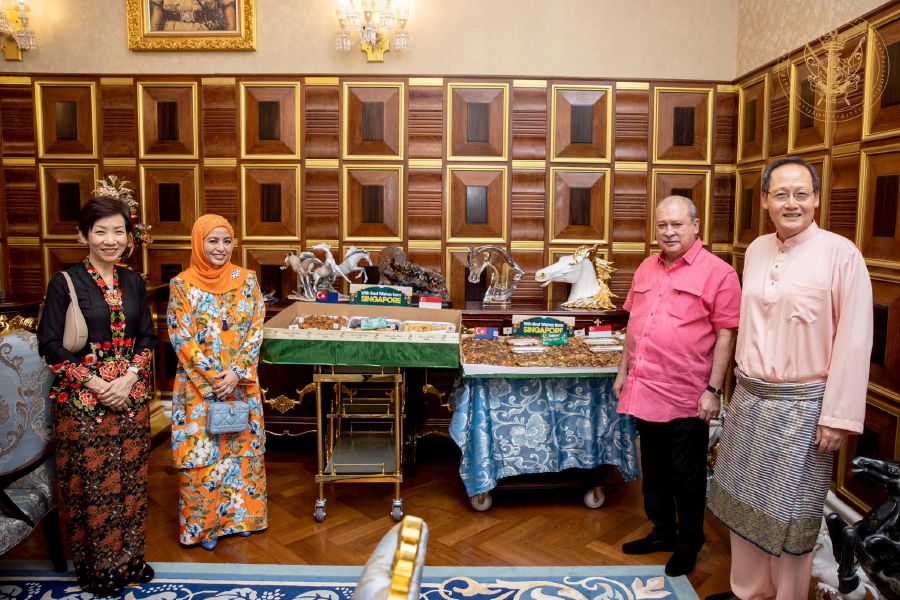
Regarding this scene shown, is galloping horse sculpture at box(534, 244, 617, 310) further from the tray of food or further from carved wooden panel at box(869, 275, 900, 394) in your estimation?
carved wooden panel at box(869, 275, 900, 394)

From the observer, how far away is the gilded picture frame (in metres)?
4.58

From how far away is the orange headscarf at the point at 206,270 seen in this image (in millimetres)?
2971

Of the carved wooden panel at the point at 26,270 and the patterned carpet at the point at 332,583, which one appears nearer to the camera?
the patterned carpet at the point at 332,583

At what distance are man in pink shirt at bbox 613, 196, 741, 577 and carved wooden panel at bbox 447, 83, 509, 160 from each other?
1971 mm

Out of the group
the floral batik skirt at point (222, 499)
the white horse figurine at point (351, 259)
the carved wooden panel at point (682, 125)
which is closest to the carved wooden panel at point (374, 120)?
the white horse figurine at point (351, 259)

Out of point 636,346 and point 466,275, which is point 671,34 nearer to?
point 466,275

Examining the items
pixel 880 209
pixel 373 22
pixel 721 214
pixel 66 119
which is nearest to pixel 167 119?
pixel 66 119

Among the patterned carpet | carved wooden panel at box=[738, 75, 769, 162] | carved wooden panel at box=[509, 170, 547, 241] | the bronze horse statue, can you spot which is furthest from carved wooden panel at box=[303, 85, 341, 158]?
the bronze horse statue

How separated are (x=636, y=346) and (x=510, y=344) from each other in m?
0.84

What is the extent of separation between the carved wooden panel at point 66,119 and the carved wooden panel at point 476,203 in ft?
7.97

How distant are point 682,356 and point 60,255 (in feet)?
13.7

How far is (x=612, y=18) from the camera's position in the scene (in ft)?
14.9

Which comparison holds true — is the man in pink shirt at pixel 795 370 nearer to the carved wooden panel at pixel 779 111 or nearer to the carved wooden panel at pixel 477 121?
the carved wooden panel at pixel 779 111

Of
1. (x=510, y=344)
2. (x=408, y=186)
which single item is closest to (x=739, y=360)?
(x=510, y=344)
